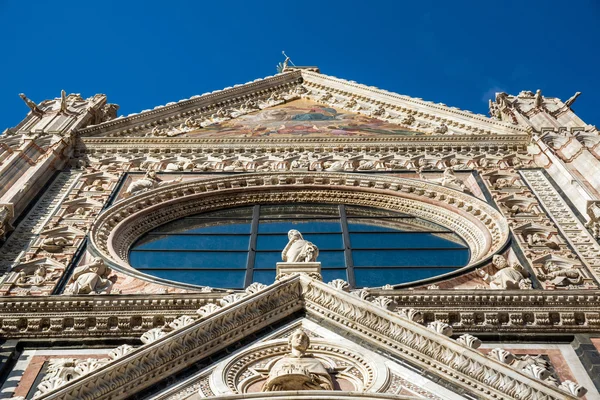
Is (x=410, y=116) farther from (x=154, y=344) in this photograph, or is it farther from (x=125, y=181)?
(x=154, y=344)

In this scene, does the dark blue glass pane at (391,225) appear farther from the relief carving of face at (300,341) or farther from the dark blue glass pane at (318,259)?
the relief carving of face at (300,341)

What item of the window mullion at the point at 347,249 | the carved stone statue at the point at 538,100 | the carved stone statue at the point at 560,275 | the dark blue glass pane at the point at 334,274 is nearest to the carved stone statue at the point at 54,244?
the dark blue glass pane at the point at 334,274

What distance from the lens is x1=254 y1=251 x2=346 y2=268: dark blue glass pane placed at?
11180 millimetres

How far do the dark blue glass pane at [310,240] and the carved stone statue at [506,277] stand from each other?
240 centimetres

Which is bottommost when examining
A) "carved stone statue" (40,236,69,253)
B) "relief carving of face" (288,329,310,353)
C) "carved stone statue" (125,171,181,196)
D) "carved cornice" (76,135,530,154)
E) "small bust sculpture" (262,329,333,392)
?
"small bust sculpture" (262,329,333,392)

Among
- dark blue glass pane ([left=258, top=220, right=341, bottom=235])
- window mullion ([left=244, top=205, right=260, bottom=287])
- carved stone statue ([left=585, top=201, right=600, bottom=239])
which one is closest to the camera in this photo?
window mullion ([left=244, top=205, right=260, bottom=287])

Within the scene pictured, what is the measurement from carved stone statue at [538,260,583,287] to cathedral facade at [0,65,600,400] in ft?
0.12

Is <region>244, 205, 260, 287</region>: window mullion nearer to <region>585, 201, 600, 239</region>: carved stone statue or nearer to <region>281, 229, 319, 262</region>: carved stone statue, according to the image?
<region>281, 229, 319, 262</region>: carved stone statue

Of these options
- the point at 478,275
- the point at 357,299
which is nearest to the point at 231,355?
the point at 357,299

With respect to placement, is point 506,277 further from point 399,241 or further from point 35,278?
point 35,278

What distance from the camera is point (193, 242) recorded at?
12250 millimetres

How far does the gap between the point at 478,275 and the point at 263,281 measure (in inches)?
108

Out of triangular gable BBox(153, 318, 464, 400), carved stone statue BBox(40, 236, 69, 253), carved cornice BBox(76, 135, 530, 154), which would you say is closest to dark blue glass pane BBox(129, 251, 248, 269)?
carved stone statue BBox(40, 236, 69, 253)

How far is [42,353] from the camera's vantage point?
8508 millimetres
